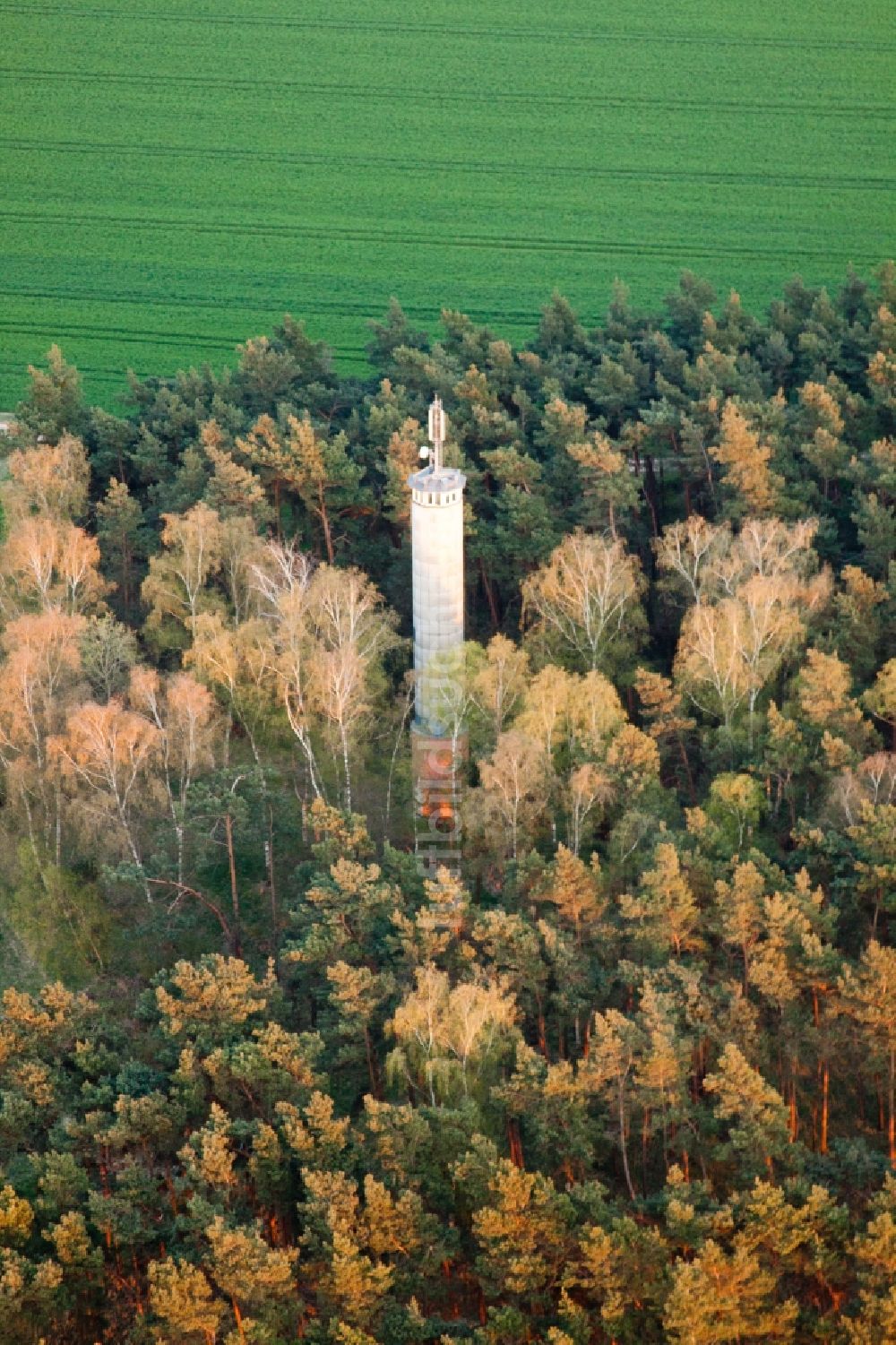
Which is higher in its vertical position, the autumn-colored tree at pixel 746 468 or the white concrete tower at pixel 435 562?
the autumn-colored tree at pixel 746 468

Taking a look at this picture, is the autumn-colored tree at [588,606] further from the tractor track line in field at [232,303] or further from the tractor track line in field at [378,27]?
the tractor track line in field at [378,27]

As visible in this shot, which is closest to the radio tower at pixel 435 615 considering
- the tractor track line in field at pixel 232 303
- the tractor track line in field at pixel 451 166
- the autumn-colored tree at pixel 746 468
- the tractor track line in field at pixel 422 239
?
the autumn-colored tree at pixel 746 468

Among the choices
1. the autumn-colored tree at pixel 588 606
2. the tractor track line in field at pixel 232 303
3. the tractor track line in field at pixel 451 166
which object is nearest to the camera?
the autumn-colored tree at pixel 588 606

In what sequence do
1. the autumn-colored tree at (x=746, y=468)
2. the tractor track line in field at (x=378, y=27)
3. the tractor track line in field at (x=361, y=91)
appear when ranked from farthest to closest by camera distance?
the tractor track line in field at (x=378, y=27)
the tractor track line in field at (x=361, y=91)
the autumn-colored tree at (x=746, y=468)

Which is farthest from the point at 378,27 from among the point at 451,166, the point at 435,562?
the point at 435,562

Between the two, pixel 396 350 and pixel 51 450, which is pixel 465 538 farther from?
pixel 51 450

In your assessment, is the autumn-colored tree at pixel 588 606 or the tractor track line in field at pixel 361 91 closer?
the autumn-colored tree at pixel 588 606

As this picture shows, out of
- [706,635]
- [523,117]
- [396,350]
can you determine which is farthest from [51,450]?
[523,117]
